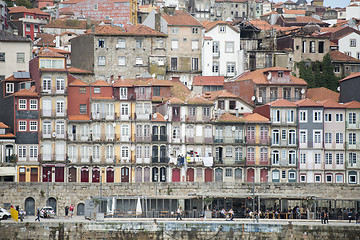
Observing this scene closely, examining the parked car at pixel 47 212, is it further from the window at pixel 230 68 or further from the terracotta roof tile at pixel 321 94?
the window at pixel 230 68

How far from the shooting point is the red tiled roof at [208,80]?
99125 mm

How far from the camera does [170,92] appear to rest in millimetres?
92938

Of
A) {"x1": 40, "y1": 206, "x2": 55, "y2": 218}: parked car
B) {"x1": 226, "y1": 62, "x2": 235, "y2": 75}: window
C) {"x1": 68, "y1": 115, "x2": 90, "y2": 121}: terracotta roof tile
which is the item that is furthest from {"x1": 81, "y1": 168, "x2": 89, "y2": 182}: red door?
{"x1": 226, "y1": 62, "x2": 235, "y2": 75}: window

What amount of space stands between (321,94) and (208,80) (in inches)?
516

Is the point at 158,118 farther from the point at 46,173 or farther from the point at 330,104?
the point at 330,104

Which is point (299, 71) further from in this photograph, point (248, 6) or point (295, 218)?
point (248, 6)

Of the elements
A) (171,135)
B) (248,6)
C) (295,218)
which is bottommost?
(295,218)

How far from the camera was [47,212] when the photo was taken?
71.8m

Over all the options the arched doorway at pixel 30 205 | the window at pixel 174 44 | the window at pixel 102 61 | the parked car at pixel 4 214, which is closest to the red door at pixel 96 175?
the arched doorway at pixel 30 205

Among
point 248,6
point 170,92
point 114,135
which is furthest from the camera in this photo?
point 248,6

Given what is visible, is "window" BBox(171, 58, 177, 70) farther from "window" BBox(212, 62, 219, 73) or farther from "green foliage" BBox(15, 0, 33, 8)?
"green foliage" BBox(15, 0, 33, 8)

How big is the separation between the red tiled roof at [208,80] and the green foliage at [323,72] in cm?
983

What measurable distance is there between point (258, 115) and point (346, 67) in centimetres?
2095

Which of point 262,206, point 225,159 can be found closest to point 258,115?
point 225,159
